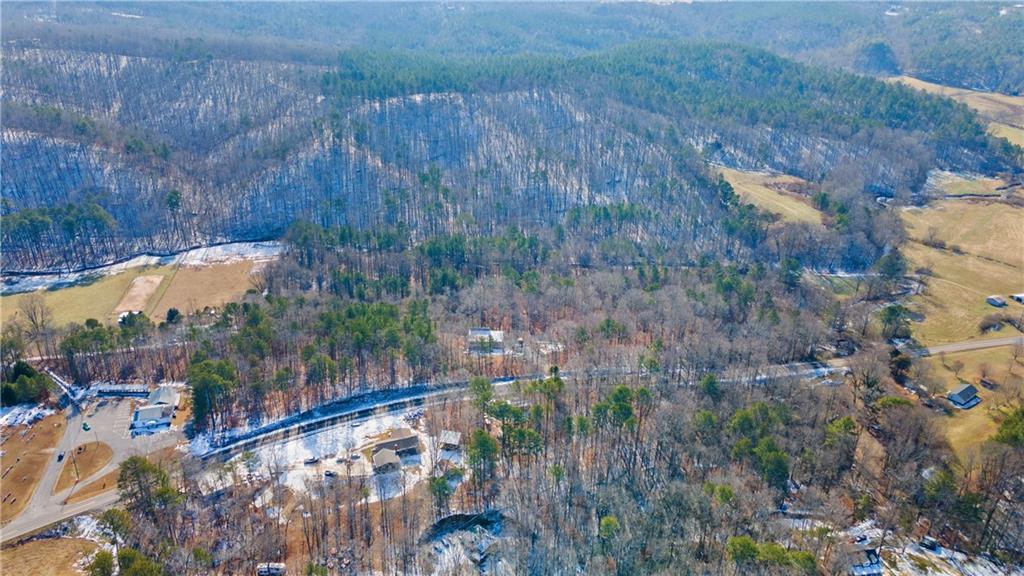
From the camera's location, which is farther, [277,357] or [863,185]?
[863,185]

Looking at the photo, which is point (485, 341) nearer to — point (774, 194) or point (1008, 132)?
point (774, 194)

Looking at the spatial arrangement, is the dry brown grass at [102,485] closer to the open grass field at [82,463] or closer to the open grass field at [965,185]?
the open grass field at [82,463]

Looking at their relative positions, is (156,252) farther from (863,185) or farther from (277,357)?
(863,185)

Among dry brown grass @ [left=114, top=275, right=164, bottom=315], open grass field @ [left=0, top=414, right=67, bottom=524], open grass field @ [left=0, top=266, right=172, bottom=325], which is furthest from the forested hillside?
open grass field @ [left=0, top=414, right=67, bottom=524]

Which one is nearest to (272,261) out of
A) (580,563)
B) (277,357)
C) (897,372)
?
(277,357)

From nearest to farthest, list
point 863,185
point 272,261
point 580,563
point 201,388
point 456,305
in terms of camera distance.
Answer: point 580,563 < point 201,388 < point 456,305 < point 272,261 < point 863,185

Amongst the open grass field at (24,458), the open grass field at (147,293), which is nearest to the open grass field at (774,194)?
the open grass field at (147,293)
